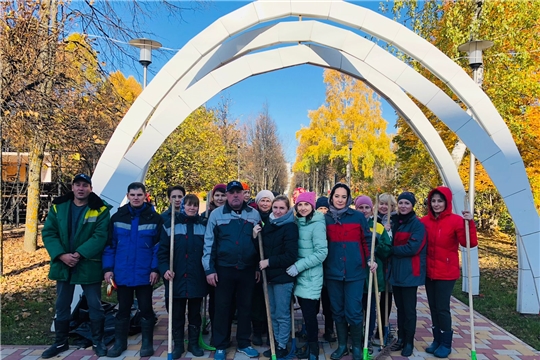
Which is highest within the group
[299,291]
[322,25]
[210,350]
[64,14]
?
[64,14]

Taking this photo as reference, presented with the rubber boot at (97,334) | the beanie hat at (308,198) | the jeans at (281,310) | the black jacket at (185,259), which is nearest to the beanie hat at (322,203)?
the beanie hat at (308,198)

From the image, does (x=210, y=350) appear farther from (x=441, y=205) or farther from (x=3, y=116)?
(x=3, y=116)

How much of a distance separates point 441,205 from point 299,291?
1.89 meters

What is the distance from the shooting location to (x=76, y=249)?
4.17 m

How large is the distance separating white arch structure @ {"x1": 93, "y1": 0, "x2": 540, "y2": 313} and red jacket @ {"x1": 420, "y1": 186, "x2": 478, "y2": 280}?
177 centimetres

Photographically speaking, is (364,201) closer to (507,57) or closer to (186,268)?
(186,268)

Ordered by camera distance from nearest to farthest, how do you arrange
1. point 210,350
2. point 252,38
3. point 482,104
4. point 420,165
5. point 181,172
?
point 210,350 → point 482,104 → point 252,38 → point 420,165 → point 181,172

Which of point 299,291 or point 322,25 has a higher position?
point 322,25

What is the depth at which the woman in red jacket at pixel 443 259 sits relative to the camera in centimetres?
423

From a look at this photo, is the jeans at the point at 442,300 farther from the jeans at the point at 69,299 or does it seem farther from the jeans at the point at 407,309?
the jeans at the point at 69,299

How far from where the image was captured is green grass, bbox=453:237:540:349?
5.33 m

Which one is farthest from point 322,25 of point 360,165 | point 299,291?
point 360,165

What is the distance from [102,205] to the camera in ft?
14.3

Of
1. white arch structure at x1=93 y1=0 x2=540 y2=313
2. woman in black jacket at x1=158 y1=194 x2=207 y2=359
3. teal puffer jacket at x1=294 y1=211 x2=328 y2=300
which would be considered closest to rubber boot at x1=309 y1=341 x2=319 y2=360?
teal puffer jacket at x1=294 y1=211 x2=328 y2=300
